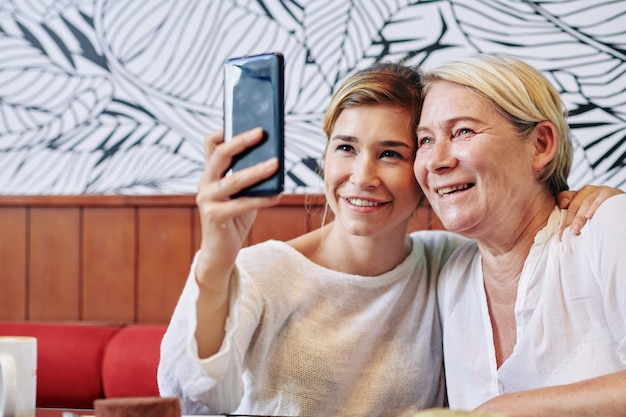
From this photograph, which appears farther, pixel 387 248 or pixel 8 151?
pixel 8 151

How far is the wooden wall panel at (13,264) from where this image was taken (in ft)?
7.11

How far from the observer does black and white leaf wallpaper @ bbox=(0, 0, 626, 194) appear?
1.96 meters

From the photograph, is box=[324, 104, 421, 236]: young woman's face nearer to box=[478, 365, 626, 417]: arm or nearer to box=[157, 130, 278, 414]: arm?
box=[157, 130, 278, 414]: arm

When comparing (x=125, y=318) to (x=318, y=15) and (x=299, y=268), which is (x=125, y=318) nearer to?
(x=299, y=268)

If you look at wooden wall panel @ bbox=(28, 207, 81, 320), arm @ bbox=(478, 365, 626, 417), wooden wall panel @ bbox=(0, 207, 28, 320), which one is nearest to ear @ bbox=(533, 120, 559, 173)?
arm @ bbox=(478, 365, 626, 417)

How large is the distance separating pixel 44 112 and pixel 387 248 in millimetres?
1309

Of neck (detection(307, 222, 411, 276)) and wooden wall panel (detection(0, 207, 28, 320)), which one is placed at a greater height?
neck (detection(307, 222, 411, 276))

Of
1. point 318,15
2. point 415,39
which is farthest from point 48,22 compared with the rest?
point 415,39

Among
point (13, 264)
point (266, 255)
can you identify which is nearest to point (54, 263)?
point (13, 264)

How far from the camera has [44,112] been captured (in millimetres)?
2242

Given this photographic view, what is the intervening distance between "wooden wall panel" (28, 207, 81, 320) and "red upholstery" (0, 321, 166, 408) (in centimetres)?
21

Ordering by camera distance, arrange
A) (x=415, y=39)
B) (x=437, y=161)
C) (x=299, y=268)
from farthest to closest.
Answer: (x=415, y=39) < (x=299, y=268) < (x=437, y=161)

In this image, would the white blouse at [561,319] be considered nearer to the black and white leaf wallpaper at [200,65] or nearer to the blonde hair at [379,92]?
the blonde hair at [379,92]

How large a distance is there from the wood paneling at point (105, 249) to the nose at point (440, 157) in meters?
0.76
